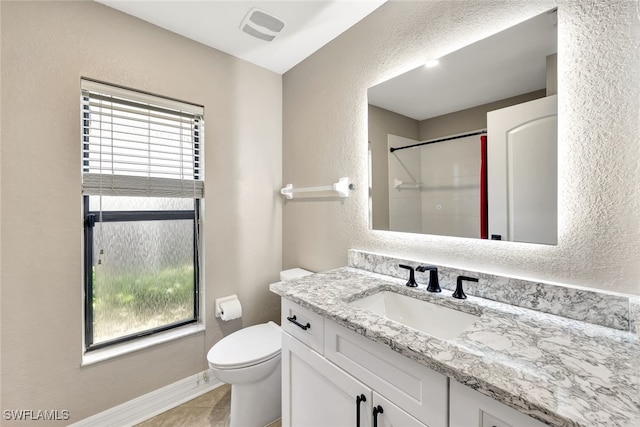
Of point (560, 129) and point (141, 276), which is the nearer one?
point (560, 129)

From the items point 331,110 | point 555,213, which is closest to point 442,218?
point 555,213

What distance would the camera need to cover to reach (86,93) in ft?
4.77

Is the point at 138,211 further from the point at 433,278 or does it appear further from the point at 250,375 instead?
the point at 433,278

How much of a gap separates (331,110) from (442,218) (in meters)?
1.03

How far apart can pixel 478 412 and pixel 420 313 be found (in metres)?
0.53

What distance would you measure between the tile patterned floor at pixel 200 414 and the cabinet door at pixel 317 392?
586 mm

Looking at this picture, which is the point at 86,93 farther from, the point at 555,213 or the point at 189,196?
the point at 555,213

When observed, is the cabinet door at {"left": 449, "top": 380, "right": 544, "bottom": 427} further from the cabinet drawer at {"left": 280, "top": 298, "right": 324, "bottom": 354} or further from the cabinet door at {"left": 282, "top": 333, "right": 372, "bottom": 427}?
the cabinet drawer at {"left": 280, "top": 298, "right": 324, "bottom": 354}

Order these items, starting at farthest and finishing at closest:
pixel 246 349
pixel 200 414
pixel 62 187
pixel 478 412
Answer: pixel 200 414, pixel 246 349, pixel 62 187, pixel 478 412

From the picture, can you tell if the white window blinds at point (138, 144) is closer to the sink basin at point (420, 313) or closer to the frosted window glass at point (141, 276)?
the frosted window glass at point (141, 276)

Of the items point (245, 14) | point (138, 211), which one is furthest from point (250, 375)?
point (245, 14)

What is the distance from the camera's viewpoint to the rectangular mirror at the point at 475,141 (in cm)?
96

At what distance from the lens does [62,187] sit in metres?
1.38

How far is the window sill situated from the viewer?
1462mm
